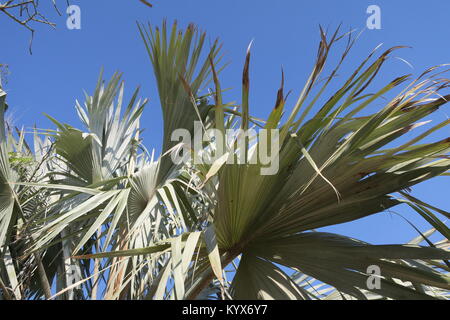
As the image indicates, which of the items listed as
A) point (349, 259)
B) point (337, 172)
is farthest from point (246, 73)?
point (349, 259)

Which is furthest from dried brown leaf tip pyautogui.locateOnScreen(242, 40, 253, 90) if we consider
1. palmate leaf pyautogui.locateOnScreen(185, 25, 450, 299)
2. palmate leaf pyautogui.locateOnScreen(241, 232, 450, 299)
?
palmate leaf pyautogui.locateOnScreen(241, 232, 450, 299)

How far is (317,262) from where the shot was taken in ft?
6.79

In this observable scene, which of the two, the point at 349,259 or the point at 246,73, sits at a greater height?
the point at 246,73

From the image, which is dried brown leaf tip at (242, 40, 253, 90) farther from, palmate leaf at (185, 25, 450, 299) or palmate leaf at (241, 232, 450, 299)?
palmate leaf at (241, 232, 450, 299)

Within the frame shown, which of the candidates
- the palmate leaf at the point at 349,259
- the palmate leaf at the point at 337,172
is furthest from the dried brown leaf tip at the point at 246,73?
the palmate leaf at the point at 349,259

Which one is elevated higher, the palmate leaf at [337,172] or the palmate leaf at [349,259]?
the palmate leaf at [337,172]

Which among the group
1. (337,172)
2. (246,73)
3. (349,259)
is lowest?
(349,259)

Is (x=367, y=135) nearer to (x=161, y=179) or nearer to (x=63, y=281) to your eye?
(x=161, y=179)

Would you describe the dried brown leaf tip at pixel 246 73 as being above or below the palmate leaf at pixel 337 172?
above

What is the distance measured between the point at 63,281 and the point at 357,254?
246 cm

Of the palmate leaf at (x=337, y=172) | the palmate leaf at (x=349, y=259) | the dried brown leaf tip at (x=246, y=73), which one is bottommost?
the palmate leaf at (x=349, y=259)

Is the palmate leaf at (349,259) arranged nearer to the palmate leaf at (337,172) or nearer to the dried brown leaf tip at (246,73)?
the palmate leaf at (337,172)

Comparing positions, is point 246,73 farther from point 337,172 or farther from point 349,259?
point 349,259
